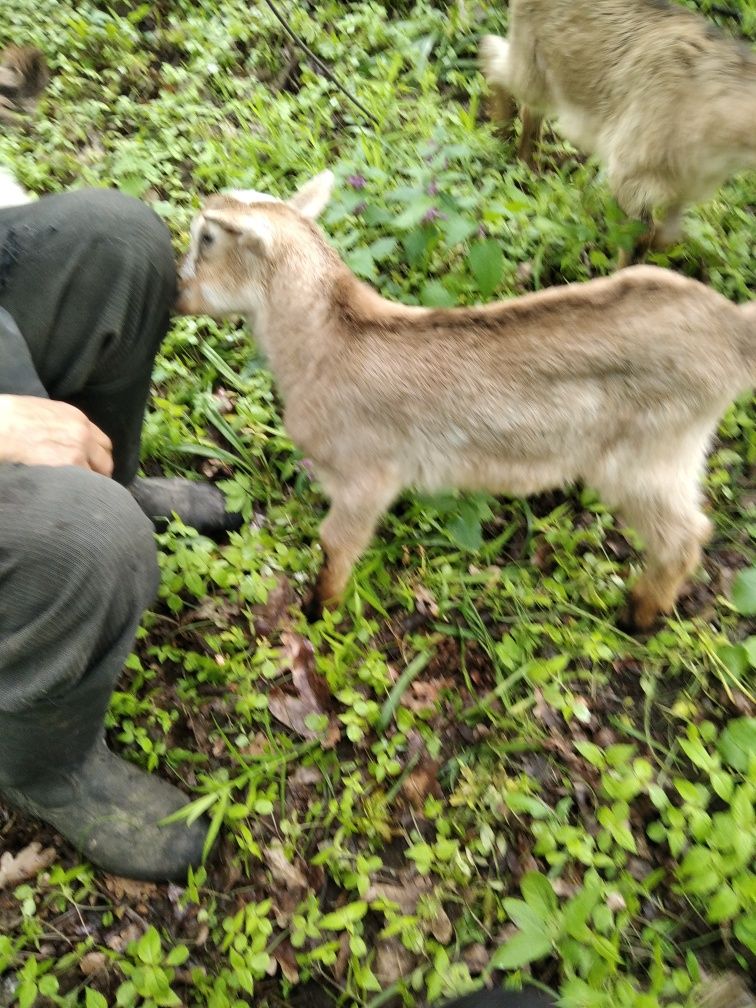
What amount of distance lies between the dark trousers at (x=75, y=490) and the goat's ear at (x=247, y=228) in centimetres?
24

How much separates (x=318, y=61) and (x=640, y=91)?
195cm

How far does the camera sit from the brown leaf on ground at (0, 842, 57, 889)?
2428mm

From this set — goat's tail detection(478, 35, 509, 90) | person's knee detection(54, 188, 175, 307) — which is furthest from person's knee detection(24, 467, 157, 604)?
goat's tail detection(478, 35, 509, 90)

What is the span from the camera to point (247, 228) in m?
2.64

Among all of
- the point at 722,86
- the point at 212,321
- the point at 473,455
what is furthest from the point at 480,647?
the point at 722,86

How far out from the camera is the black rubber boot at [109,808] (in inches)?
88.7

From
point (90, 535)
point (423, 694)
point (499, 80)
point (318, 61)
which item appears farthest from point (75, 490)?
point (499, 80)

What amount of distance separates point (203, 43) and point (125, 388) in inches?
139

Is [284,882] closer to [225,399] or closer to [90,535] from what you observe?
[90,535]

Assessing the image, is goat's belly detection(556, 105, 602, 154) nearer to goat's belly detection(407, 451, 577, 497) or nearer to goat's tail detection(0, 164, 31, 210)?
goat's belly detection(407, 451, 577, 497)

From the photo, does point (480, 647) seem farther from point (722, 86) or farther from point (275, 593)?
point (722, 86)

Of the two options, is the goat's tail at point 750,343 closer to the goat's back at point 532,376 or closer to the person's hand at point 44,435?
the goat's back at point 532,376

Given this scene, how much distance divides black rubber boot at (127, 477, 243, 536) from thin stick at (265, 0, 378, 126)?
107 inches

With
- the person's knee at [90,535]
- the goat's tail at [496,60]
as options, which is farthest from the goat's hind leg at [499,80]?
the person's knee at [90,535]
